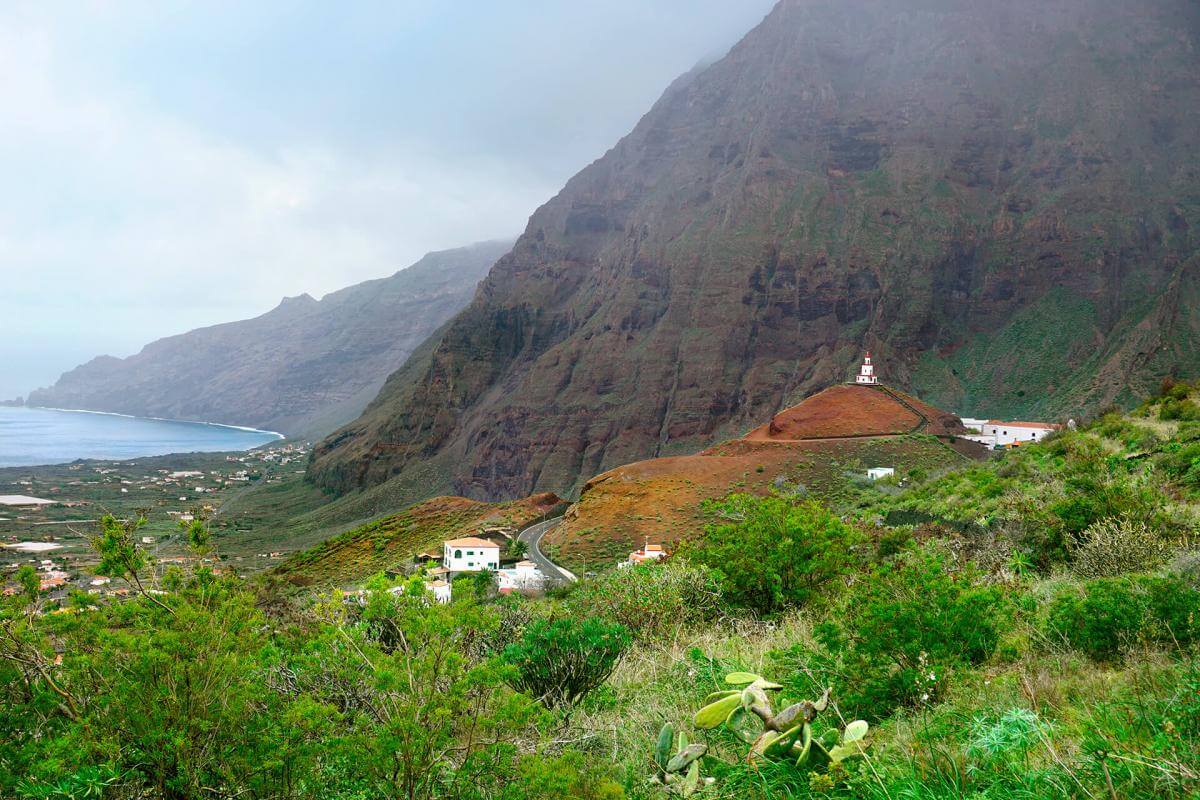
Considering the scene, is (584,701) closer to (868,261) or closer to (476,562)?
(476,562)

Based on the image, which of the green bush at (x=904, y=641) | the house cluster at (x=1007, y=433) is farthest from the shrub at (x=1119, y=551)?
the house cluster at (x=1007, y=433)

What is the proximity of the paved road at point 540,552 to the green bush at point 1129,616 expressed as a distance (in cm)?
2547

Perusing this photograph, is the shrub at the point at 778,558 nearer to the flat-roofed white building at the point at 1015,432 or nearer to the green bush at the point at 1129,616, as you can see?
the green bush at the point at 1129,616

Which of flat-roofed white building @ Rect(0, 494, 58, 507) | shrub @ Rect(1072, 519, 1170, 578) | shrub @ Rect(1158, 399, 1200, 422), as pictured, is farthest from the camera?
flat-roofed white building @ Rect(0, 494, 58, 507)

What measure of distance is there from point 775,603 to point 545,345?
103915 millimetres

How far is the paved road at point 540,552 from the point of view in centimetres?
3200

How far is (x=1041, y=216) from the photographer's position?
88.2m

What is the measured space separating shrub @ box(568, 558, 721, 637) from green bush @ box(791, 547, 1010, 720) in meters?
2.76

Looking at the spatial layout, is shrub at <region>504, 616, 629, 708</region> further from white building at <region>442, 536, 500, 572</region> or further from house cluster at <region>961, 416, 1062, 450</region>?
house cluster at <region>961, 416, 1062, 450</region>

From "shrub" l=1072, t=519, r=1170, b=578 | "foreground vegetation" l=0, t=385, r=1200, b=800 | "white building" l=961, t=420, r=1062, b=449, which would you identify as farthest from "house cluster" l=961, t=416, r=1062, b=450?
"foreground vegetation" l=0, t=385, r=1200, b=800

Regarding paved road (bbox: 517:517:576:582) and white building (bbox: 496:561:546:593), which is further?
paved road (bbox: 517:517:576:582)

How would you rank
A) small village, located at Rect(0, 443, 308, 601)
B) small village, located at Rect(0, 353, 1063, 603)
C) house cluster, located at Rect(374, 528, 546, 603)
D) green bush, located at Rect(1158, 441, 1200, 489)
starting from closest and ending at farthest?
1. small village, located at Rect(0, 353, 1063, 603)
2. green bush, located at Rect(1158, 441, 1200, 489)
3. house cluster, located at Rect(374, 528, 546, 603)
4. small village, located at Rect(0, 443, 308, 601)

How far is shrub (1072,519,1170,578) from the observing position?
6.98m

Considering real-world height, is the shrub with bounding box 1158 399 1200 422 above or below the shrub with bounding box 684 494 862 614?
below
